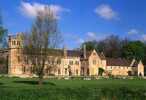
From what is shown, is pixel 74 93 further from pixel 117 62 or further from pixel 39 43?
pixel 117 62

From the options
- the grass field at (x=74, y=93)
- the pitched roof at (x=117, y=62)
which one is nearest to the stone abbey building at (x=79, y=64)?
the pitched roof at (x=117, y=62)

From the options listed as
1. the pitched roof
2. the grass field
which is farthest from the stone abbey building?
the grass field

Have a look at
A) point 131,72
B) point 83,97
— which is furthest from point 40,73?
point 131,72

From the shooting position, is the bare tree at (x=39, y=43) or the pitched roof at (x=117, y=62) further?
the pitched roof at (x=117, y=62)

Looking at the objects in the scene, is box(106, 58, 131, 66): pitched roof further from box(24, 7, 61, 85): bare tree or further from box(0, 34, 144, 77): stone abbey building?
box(24, 7, 61, 85): bare tree

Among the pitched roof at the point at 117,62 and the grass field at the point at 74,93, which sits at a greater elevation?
the pitched roof at the point at 117,62

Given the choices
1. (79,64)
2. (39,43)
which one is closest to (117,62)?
(79,64)

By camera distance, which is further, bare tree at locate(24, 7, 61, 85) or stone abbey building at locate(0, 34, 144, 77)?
stone abbey building at locate(0, 34, 144, 77)

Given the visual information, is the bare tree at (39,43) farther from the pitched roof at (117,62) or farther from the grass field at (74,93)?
the pitched roof at (117,62)

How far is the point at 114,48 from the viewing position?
586 feet

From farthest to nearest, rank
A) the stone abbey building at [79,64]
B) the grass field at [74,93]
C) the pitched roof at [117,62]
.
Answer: the pitched roof at [117,62], the stone abbey building at [79,64], the grass field at [74,93]

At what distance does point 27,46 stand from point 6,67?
188 feet

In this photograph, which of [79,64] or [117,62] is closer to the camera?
[79,64]

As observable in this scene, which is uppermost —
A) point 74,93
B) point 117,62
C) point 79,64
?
point 117,62
